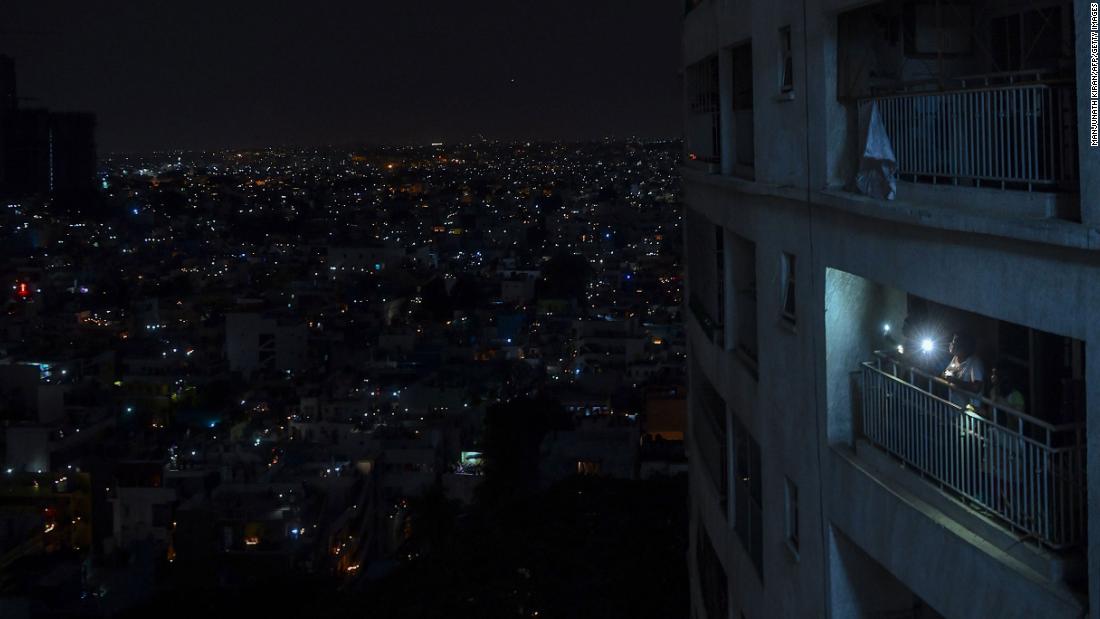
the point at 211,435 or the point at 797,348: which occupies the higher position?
the point at 797,348

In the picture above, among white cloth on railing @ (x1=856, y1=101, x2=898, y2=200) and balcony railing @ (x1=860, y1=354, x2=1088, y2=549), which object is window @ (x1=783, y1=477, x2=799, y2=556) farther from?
white cloth on railing @ (x1=856, y1=101, x2=898, y2=200)

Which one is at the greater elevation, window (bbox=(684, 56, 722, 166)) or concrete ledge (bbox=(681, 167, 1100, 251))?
window (bbox=(684, 56, 722, 166))

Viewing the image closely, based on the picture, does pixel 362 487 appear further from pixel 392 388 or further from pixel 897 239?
pixel 897 239

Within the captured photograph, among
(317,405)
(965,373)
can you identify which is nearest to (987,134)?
(965,373)

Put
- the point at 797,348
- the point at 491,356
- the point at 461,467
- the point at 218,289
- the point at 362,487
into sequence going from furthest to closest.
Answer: the point at 218,289 < the point at 491,356 < the point at 461,467 < the point at 362,487 < the point at 797,348

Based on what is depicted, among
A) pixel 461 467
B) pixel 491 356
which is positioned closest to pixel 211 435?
pixel 461 467

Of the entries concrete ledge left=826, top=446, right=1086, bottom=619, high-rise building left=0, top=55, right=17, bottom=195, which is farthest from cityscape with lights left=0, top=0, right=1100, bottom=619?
high-rise building left=0, top=55, right=17, bottom=195
